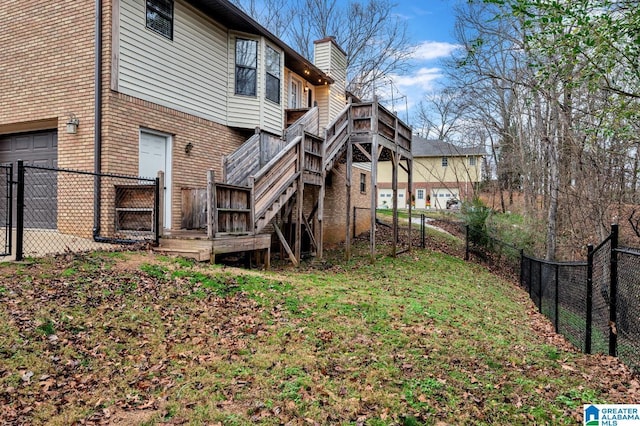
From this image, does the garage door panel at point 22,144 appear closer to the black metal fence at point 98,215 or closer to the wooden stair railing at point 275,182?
the black metal fence at point 98,215

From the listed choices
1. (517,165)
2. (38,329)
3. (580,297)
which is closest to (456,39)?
(517,165)

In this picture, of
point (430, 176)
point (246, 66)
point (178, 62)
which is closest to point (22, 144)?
point (178, 62)

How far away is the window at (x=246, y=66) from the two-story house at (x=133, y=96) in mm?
29

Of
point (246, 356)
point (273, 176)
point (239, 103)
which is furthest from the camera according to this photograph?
point (239, 103)

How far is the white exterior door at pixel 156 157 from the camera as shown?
9.41 meters

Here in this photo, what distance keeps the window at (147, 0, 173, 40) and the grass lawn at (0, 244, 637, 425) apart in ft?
18.2

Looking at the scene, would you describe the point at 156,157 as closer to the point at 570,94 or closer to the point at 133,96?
the point at 133,96

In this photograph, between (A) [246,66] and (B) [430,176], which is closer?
(A) [246,66]

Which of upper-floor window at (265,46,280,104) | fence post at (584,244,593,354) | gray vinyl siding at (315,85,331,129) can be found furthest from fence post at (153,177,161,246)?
gray vinyl siding at (315,85,331,129)

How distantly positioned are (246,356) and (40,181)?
25.5 feet

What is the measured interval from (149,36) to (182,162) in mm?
2903

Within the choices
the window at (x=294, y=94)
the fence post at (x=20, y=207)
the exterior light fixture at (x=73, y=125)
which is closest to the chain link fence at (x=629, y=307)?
the fence post at (x=20, y=207)

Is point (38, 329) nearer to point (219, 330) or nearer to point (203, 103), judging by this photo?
point (219, 330)

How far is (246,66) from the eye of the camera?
1209 centimetres
